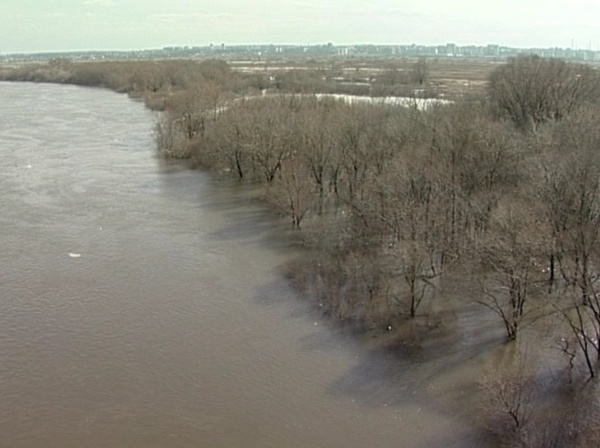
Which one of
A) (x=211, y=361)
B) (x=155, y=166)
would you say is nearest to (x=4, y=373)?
(x=211, y=361)

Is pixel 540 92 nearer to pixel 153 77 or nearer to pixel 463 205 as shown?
pixel 463 205

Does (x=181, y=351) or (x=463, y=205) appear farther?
(x=463, y=205)

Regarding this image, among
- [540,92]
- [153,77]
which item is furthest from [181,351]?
[153,77]

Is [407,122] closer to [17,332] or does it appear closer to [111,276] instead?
[111,276]

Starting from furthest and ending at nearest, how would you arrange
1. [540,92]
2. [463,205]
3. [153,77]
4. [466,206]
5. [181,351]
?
[153,77]
[540,92]
[463,205]
[466,206]
[181,351]

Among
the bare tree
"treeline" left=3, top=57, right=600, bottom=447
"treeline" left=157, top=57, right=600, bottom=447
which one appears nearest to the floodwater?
"treeline" left=3, top=57, right=600, bottom=447

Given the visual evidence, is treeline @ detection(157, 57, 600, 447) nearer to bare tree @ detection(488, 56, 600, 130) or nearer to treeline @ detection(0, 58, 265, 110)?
bare tree @ detection(488, 56, 600, 130)
